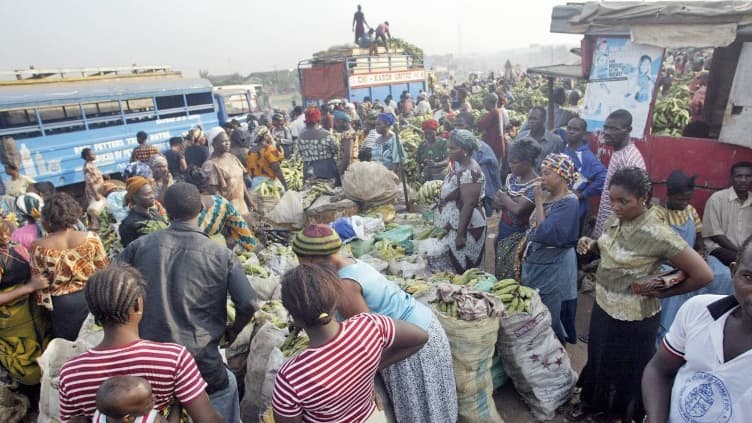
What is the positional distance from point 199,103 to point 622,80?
10644 mm

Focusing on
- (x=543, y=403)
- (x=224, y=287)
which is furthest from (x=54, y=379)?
(x=543, y=403)

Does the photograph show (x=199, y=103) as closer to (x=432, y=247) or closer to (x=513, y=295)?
Answer: (x=432, y=247)

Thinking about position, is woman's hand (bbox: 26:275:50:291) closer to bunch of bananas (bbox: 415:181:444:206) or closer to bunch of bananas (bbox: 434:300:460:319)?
bunch of bananas (bbox: 434:300:460:319)

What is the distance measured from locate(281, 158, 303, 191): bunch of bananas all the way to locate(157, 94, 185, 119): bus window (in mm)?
4357

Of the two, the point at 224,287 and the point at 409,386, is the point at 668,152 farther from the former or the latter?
the point at 224,287

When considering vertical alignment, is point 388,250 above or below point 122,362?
below

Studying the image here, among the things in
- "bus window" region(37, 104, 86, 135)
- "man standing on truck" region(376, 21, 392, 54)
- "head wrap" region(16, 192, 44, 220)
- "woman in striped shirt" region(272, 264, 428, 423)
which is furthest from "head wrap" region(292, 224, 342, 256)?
"man standing on truck" region(376, 21, 392, 54)

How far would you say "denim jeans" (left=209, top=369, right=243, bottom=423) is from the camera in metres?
2.69

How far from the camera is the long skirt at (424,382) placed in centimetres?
267

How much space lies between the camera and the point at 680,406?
1.78 metres

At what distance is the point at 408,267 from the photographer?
4.36 metres

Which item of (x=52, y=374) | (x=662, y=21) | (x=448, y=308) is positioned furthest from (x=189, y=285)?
(x=662, y=21)

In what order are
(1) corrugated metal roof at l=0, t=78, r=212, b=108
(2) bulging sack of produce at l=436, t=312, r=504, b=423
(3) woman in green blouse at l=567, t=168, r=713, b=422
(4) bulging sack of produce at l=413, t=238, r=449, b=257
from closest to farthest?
(3) woman in green blouse at l=567, t=168, r=713, b=422
(2) bulging sack of produce at l=436, t=312, r=504, b=423
(4) bulging sack of produce at l=413, t=238, r=449, b=257
(1) corrugated metal roof at l=0, t=78, r=212, b=108

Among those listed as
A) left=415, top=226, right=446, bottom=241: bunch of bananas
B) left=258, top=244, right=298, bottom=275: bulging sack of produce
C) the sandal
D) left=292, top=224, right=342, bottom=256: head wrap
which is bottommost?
the sandal
